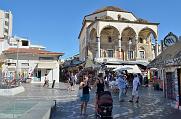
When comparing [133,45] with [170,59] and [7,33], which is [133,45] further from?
[7,33]

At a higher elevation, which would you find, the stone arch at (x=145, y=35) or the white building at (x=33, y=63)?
the stone arch at (x=145, y=35)

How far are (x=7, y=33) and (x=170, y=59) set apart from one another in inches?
3750

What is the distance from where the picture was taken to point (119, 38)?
5184 centimetres

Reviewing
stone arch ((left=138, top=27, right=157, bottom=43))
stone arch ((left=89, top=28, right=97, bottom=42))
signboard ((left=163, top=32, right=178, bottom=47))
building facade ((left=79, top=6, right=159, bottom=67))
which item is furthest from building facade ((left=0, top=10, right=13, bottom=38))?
signboard ((left=163, top=32, right=178, bottom=47))

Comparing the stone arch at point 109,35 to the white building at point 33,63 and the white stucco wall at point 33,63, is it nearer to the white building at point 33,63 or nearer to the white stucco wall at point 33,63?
the white building at point 33,63

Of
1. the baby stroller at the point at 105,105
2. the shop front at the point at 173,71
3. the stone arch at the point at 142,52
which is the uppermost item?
the stone arch at the point at 142,52

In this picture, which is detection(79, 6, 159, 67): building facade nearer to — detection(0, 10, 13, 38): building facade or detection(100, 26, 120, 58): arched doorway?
detection(100, 26, 120, 58): arched doorway

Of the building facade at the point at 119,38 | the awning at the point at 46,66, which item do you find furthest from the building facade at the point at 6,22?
the awning at the point at 46,66

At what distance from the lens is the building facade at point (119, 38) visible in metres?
52.2

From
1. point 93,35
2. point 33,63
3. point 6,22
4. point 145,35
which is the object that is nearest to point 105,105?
point 33,63

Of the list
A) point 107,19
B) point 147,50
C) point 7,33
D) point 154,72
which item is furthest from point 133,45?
point 7,33

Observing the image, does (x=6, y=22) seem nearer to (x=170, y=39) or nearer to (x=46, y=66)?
(x=46, y=66)

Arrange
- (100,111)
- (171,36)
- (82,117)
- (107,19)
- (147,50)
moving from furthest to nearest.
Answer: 1. (147,50)
2. (107,19)
3. (171,36)
4. (82,117)
5. (100,111)

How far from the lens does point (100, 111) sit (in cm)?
942
